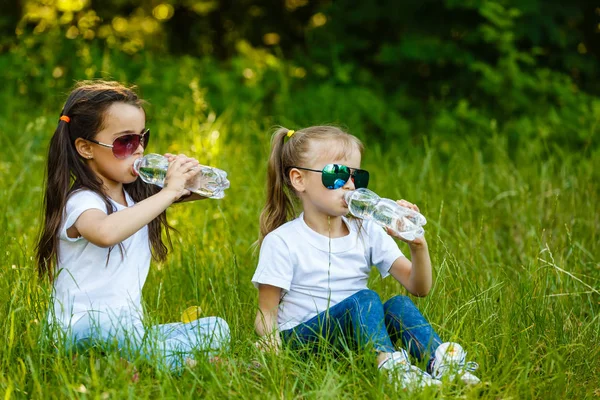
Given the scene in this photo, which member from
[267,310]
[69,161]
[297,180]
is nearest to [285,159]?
[297,180]

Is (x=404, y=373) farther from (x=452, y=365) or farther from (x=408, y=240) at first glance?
(x=408, y=240)

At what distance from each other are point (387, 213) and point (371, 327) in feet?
1.42

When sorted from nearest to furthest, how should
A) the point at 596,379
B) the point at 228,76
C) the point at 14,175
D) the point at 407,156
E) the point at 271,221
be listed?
the point at 596,379, the point at 271,221, the point at 14,175, the point at 407,156, the point at 228,76

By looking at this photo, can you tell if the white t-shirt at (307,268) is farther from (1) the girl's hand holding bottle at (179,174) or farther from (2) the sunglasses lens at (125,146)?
(2) the sunglasses lens at (125,146)

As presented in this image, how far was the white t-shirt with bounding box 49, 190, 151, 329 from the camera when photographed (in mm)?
2986

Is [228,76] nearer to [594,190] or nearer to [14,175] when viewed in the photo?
[14,175]

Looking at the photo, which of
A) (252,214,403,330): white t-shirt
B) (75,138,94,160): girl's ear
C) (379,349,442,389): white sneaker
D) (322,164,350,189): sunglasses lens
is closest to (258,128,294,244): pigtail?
(252,214,403,330): white t-shirt

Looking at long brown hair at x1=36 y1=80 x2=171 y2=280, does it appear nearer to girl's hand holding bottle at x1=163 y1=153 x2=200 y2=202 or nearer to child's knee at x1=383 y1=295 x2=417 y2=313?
girl's hand holding bottle at x1=163 y1=153 x2=200 y2=202

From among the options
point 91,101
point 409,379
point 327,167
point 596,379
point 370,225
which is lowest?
point 596,379

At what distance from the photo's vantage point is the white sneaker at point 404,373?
8.41 feet

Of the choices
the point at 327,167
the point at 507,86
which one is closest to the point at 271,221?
the point at 327,167

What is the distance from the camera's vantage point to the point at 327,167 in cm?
304

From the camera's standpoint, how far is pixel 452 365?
264 centimetres

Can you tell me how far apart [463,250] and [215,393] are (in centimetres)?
182
